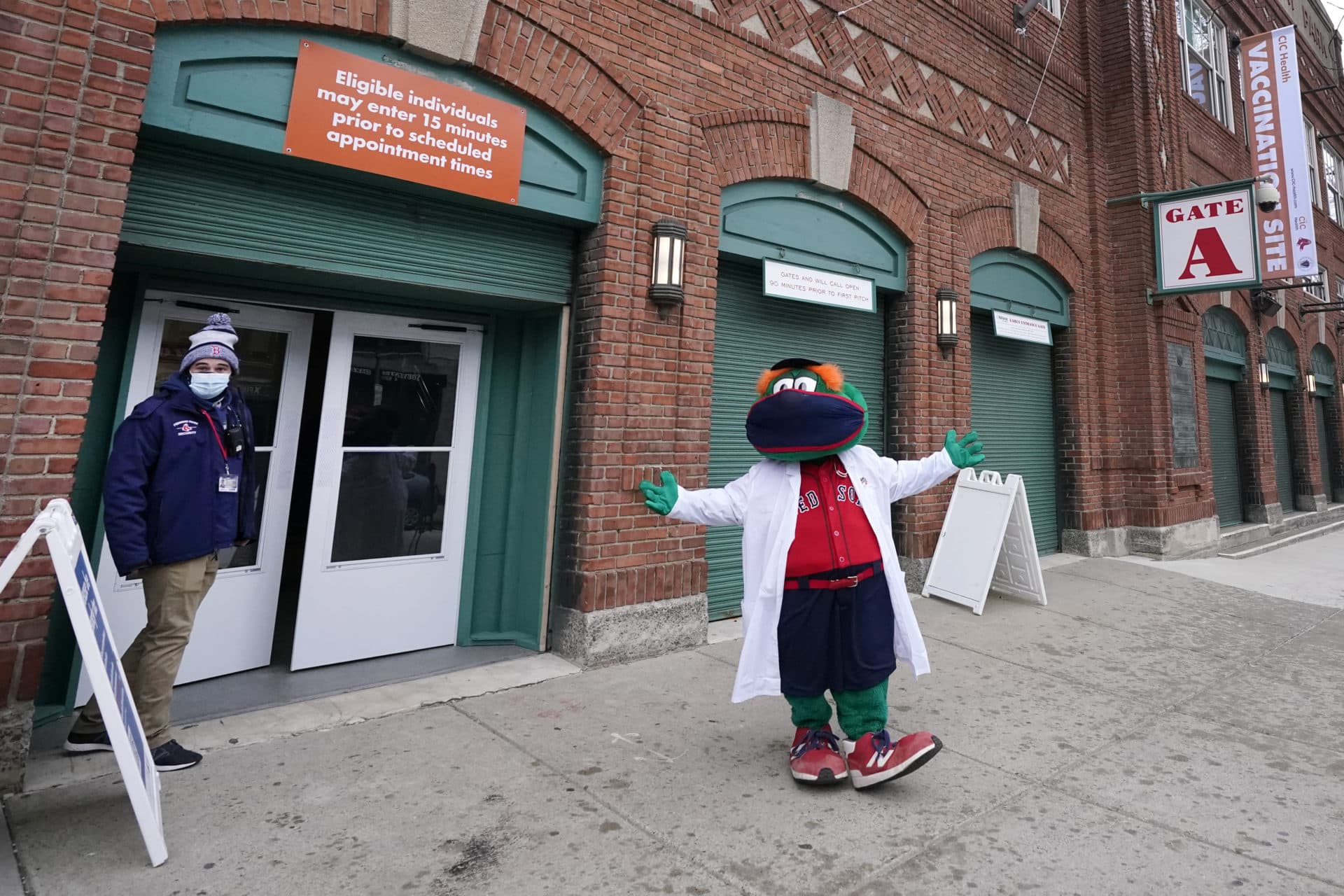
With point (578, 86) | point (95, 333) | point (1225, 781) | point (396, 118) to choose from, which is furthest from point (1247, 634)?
point (95, 333)

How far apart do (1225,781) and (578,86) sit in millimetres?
5119

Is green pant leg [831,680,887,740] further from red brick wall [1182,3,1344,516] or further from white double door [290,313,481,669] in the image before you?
red brick wall [1182,3,1344,516]

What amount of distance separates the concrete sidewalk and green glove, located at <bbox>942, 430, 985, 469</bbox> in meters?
1.39

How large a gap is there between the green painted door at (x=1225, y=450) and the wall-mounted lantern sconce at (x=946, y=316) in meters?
7.36

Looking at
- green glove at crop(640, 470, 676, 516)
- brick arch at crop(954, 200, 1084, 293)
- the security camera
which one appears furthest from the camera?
the security camera

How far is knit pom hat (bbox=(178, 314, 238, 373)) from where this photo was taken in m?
2.98

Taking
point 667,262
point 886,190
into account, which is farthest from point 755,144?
point 886,190

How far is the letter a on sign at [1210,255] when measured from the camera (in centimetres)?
863

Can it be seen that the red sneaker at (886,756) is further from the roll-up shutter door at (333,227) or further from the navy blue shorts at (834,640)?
the roll-up shutter door at (333,227)

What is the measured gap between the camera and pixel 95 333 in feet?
9.57

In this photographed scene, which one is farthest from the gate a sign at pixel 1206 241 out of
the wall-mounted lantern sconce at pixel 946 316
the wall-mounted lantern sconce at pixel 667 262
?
the wall-mounted lantern sconce at pixel 667 262

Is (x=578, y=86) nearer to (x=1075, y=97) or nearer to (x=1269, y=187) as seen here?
(x=1075, y=97)

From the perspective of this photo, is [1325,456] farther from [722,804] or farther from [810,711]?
[722,804]

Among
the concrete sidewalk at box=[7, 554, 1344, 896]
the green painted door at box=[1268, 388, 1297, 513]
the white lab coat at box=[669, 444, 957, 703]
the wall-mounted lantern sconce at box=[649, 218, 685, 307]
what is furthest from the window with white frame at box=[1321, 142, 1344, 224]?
the white lab coat at box=[669, 444, 957, 703]
